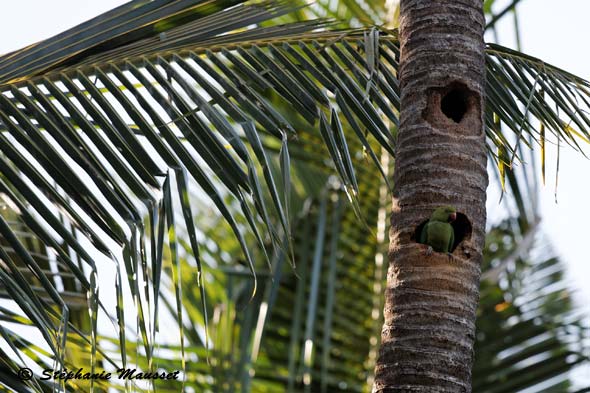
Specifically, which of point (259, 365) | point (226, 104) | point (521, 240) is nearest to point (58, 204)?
point (226, 104)

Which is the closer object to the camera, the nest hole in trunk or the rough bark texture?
the rough bark texture

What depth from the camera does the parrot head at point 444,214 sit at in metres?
2.17

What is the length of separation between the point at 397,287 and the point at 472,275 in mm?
182

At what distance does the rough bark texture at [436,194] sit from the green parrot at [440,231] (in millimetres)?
23

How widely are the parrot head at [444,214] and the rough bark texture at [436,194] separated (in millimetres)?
23

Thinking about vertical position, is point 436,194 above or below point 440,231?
above

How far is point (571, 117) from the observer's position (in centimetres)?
272

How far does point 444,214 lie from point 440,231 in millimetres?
77

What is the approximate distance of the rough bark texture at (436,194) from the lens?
2068 mm

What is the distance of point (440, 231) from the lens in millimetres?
2115

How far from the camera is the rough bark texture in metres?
2.07

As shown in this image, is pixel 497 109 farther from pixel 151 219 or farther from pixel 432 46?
pixel 151 219

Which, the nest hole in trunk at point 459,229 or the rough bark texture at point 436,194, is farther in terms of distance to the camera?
the nest hole in trunk at point 459,229

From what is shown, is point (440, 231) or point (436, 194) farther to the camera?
point (436, 194)
